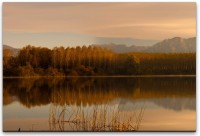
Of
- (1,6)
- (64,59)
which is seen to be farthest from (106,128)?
(1,6)

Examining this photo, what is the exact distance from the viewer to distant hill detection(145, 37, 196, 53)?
484cm

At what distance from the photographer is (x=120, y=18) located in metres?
4.88

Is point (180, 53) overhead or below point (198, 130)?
overhead

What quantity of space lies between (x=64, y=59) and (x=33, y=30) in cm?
27

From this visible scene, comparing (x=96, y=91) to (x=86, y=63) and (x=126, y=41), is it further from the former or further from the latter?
(x=126, y=41)

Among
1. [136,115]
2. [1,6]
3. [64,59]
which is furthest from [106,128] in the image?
[1,6]

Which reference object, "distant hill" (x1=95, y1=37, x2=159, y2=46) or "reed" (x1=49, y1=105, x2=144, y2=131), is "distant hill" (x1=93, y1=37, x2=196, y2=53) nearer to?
"distant hill" (x1=95, y1=37, x2=159, y2=46)

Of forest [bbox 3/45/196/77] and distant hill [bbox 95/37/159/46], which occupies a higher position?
distant hill [bbox 95/37/159/46]

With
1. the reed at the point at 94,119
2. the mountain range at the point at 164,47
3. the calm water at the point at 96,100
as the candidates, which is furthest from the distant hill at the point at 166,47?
the reed at the point at 94,119

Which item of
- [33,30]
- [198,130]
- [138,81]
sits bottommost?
[198,130]

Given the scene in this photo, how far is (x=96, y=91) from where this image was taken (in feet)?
16.1

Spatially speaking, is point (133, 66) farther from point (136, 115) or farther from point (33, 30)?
point (33, 30)

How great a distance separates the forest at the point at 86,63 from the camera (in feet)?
16.0

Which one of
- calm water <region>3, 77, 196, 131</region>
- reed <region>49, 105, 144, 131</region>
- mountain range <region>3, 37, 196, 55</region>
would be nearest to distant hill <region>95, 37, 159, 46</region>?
mountain range <region>3, 37, 196, 55</region>
